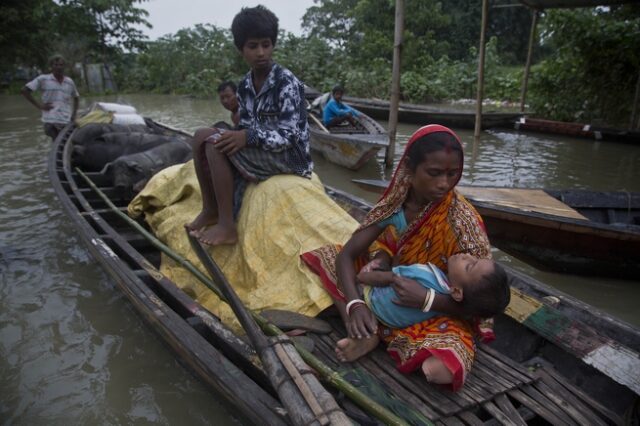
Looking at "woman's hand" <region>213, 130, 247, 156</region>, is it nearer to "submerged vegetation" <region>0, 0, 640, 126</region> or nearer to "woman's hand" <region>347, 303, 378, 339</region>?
"woman's hand" <region>347, 303, 378, 339</region>

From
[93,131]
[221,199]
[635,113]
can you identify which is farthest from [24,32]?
[635,113]

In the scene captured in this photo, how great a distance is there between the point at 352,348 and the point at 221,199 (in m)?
1.21

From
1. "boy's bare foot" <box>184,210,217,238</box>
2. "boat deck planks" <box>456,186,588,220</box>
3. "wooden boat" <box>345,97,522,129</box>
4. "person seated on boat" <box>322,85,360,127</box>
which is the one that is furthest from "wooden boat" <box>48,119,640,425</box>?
"wooden boat" <box>345,97,522,129</box>

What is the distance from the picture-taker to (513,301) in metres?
2.11

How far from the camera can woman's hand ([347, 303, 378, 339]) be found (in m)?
1.78

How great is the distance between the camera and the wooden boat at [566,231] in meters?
3.40

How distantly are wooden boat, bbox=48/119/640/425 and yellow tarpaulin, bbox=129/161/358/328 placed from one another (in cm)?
19

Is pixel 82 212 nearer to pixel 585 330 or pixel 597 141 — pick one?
pixel 585 330

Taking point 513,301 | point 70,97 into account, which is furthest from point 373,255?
point 70,97

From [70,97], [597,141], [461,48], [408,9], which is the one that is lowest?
[597,141]

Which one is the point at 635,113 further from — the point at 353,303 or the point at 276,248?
the point at 353,303

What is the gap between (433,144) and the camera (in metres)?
1.60

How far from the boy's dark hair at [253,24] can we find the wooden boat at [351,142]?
4.26 metres

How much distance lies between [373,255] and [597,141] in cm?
892
